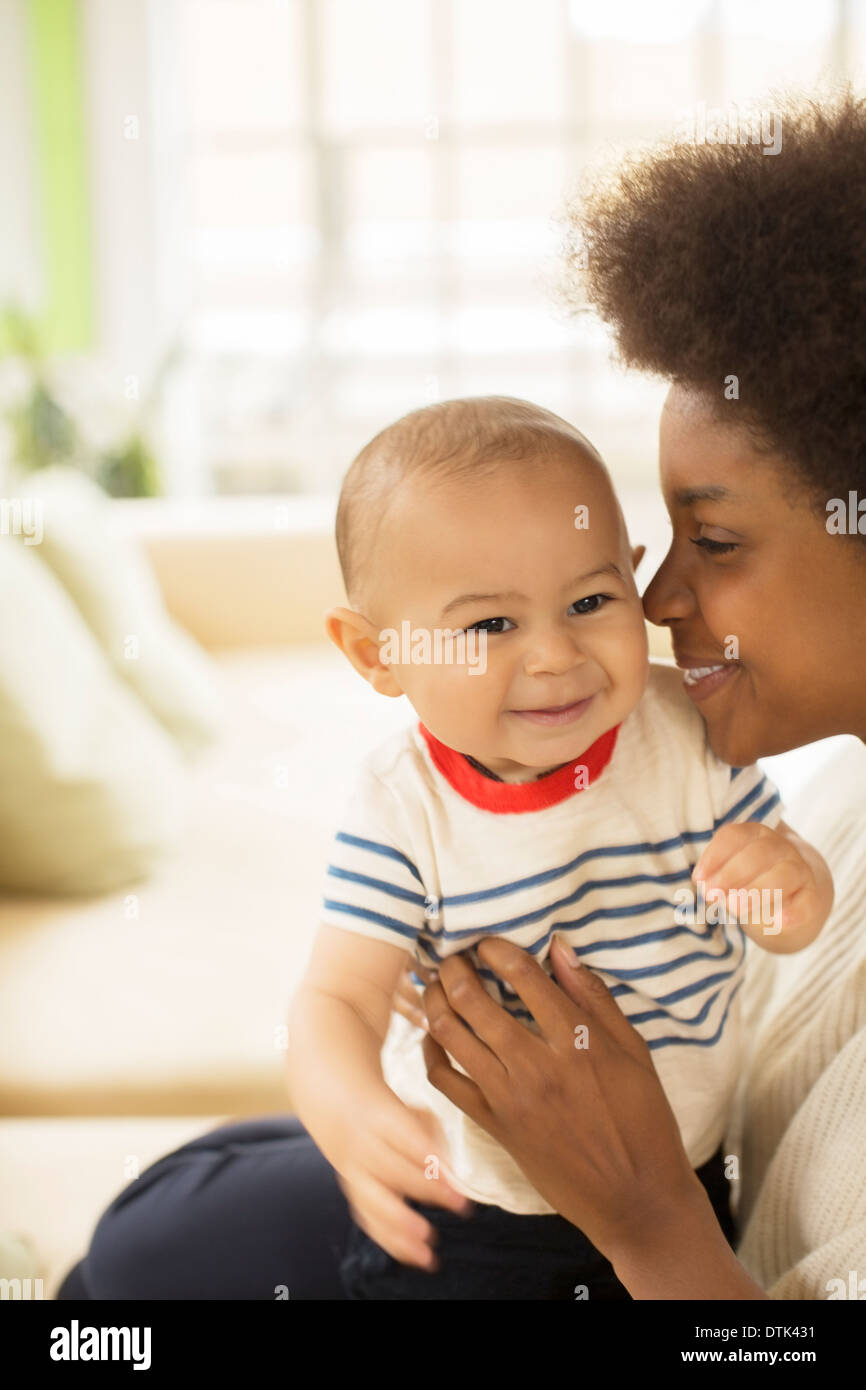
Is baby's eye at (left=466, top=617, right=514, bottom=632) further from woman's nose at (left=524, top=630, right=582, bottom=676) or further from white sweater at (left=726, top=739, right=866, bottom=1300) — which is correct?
white sweater at (left=726, top=739, right=866, bottom=1300)

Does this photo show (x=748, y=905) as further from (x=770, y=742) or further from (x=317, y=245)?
(x=317, y=245)

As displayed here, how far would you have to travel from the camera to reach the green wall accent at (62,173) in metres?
4.72

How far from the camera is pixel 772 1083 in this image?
3.30ft

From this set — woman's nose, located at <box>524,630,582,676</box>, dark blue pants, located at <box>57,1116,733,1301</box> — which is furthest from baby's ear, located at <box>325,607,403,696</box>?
dark blue pants, located at <box>57,1116,733,1301</box>

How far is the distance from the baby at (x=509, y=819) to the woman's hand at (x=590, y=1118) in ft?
0.13

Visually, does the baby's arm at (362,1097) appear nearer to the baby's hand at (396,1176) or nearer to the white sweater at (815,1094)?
the baby's hand at (396,1176)

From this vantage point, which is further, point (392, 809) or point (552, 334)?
point (552, 334)

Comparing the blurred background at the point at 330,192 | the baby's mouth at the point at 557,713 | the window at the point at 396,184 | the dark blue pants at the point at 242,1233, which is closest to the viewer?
the baby's mouth at the point at 557,713

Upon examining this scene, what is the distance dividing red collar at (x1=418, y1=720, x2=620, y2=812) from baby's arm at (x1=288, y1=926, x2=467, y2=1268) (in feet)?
0.39

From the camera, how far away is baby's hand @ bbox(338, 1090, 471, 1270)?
0.73m

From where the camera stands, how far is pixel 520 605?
32.2 inches

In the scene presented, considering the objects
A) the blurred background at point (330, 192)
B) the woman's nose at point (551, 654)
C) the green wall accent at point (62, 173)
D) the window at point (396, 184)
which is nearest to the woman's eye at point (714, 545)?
the woman's nose at point (551, 654)

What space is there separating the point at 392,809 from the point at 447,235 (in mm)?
4796
